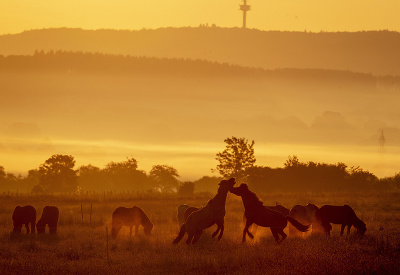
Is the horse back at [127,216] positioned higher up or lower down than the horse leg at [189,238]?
higher up

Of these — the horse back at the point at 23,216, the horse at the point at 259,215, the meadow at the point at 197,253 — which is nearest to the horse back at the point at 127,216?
the meadow at the point at 197,253

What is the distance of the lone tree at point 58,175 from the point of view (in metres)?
128

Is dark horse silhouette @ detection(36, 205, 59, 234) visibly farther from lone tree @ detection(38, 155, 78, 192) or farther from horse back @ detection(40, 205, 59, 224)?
lone tree @ detection(38, 155, 78, 192)

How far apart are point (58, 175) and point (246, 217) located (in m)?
104

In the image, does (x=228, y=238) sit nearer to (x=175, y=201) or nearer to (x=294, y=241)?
(x=294, y=241)

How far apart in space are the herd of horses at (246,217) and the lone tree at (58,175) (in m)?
92.7

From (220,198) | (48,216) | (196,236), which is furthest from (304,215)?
(48,216)

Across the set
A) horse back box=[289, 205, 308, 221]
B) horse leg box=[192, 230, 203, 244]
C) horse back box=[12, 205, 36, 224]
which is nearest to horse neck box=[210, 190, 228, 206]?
horse leg box=[192, 230, 203, 244]

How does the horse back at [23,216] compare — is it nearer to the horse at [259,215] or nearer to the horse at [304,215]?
the horse at [259,215]

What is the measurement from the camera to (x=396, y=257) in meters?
24.8

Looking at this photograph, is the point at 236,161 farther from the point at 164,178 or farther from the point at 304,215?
the point at 164,178

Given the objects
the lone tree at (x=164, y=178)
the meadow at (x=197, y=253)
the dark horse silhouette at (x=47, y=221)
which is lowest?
the meadow at (x=197, y=253)

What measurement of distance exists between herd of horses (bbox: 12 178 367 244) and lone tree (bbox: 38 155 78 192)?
92.7 meters

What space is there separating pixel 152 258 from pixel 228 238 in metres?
5.65
